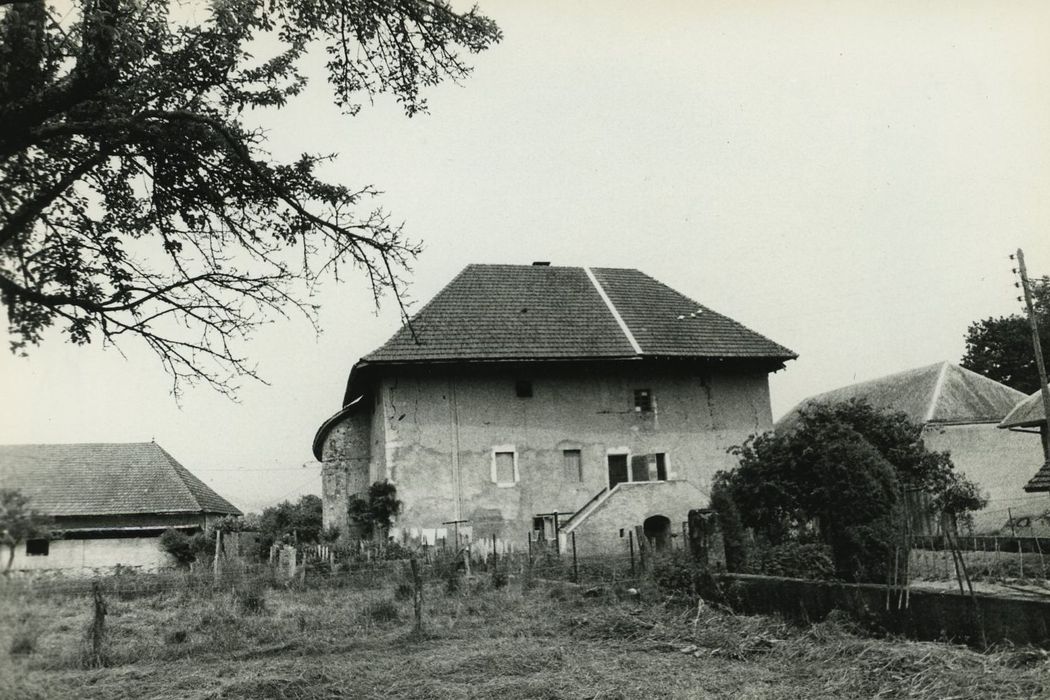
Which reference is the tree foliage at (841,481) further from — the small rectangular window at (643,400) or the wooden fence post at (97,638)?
the wooden fence post at (97,638)

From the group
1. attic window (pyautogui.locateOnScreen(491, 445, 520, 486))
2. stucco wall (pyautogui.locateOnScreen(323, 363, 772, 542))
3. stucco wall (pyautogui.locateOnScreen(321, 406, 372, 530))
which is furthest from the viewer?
stucco wall (pyautogui.locateOnScreen(321, 406, 372, 530))

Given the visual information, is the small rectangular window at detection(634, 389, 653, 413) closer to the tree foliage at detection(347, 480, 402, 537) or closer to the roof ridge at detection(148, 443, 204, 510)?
the tree foliage at detection(347, 480, 402, 537)

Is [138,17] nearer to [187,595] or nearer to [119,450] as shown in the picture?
[187,595]

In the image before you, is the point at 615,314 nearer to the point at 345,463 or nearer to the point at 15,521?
the point at 345,463

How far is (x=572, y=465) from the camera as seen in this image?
27000 mm

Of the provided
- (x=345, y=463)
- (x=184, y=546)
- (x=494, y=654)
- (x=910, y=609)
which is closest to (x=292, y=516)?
(x=345, y=463)

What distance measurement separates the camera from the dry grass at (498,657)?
21.7 feet

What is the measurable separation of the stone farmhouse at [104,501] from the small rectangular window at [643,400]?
52.9ft

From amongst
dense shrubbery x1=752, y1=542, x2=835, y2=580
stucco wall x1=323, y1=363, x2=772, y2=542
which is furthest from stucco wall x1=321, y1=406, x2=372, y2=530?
dense shrubbery x1=752, y1=542, x2=835, y2=580

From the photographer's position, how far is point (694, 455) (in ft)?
91.4

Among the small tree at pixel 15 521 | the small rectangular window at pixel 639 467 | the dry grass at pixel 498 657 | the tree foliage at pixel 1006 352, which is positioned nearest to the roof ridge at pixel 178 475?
the small rectangular window at pixel 639 467

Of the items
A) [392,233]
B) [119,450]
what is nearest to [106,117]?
[392,233]

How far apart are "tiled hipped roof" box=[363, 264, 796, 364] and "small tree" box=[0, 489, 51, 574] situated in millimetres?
20857

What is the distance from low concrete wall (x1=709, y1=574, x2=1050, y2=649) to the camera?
23.4ft
